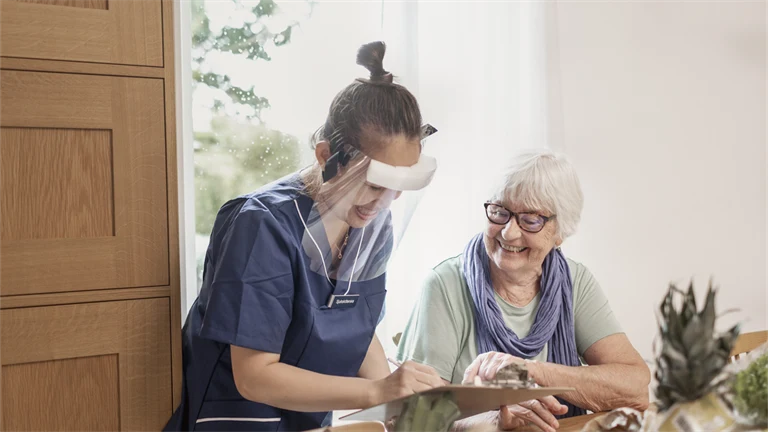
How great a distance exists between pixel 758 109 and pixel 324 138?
2621 millimetres

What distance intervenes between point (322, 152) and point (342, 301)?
1.07 feet

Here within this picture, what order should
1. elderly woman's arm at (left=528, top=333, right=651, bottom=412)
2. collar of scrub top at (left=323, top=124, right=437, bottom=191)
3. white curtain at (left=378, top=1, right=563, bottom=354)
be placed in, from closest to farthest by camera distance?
collar of scrub top at (left=323, top=124, right=437, bottom=191) < elderly woman's arm at (left=528, top=333, right=651, bottom=412) < white curtain at (left=378, top=1, right=563, bottom=354)

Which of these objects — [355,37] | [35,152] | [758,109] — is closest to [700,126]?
[758,109]

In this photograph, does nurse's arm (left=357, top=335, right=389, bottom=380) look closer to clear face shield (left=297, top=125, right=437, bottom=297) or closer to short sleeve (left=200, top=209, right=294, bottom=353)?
→ clear face shield (left=297, top=125, right=437, bottom=297)

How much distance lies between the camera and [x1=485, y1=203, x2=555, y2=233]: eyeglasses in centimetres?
178

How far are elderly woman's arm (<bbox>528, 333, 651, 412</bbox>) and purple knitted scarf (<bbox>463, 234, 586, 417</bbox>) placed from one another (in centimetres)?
8

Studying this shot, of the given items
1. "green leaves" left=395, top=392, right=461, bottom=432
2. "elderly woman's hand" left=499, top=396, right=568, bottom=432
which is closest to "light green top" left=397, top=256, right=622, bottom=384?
"elderly woman's hand" left=499, top=396, right=568, bottom=432

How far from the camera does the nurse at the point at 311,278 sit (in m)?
1.26

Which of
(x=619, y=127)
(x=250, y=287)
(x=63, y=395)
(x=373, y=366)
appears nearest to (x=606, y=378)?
(x=373, y=366)

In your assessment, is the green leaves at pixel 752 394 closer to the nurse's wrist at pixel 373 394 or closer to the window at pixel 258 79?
the nurse's wrist at pixel 373 394

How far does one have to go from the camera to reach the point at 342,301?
146 centimetres

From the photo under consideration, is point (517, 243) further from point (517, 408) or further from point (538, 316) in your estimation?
point (517, 408)

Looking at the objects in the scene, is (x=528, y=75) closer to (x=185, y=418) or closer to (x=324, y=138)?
(x=324, y=138)

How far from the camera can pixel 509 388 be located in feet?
3.61
